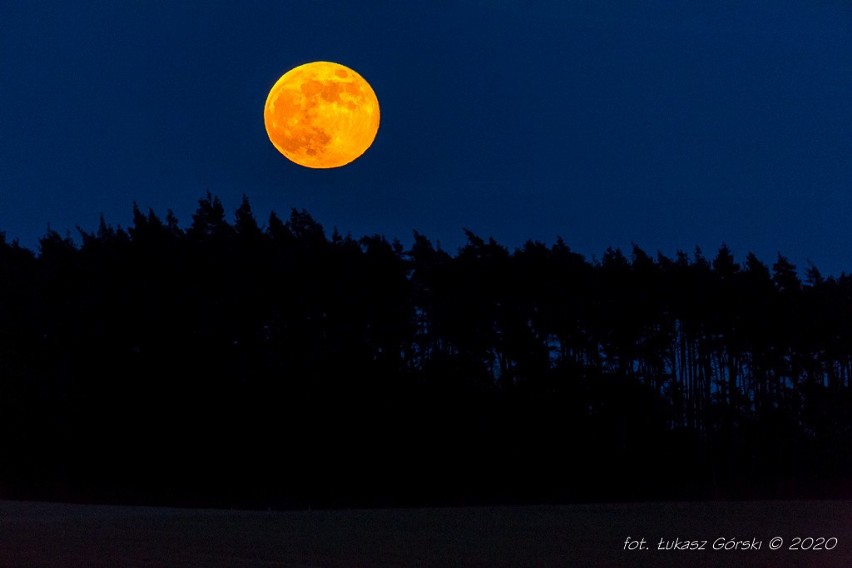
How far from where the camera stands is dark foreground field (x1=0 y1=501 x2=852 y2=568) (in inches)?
420

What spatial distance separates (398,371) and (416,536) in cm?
2553

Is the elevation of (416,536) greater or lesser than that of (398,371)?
lesser

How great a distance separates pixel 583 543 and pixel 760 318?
123 feet

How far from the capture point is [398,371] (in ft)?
130

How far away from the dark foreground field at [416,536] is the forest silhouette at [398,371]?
11.3 metres

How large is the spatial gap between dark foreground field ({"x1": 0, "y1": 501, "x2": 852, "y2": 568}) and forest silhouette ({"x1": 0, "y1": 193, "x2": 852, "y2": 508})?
11254mm

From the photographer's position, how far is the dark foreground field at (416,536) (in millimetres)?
10664

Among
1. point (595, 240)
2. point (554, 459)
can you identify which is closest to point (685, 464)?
point (554, 459)

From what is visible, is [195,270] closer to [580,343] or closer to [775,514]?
[580,343]

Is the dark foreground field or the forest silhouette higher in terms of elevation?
the forest silhouette

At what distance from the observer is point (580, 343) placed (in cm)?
4500

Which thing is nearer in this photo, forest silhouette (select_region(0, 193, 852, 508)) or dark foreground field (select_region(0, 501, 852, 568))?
dark foreground field (select_region(0, 501, 852, 568))

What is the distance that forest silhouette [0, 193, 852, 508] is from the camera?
3406 centimetres

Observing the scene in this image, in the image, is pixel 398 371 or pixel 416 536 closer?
pixel 416 536
